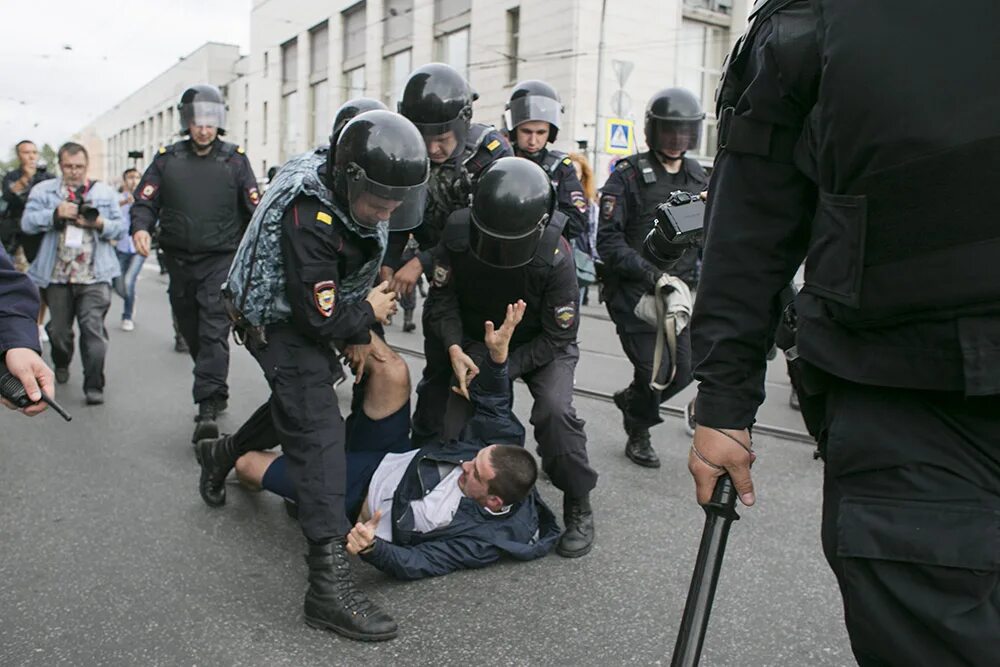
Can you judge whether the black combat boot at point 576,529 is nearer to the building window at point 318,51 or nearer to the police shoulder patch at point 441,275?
the police shoulder patch at point 441,275

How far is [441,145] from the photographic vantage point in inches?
164

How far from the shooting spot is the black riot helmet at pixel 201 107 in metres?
5.34

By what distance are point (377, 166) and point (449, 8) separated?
25487mm

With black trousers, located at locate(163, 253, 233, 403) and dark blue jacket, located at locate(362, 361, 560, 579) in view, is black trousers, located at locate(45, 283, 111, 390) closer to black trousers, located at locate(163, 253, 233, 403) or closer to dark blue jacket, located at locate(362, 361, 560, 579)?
black trousers, located at locate(163, 253, 233, 403)

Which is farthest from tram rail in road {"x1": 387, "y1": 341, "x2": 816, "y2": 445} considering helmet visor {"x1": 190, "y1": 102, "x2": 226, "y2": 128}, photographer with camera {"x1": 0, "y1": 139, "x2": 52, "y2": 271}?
photographer with camera {"x1": 0, "y1": 139, "x2": 52, "y2": 271}

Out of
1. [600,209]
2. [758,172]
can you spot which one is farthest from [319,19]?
[758,172]

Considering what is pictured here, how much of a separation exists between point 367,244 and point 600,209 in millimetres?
1952

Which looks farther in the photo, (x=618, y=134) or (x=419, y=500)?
(x=618, y=134)

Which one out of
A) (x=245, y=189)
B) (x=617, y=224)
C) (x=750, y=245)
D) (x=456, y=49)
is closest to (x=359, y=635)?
(x=750, y=245)

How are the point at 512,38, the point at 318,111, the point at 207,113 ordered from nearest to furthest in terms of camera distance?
the point at 207,113 → the point at 512,38 → the point at 318,111

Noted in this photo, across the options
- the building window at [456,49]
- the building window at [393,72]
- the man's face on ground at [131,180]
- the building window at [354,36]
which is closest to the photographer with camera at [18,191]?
the man's face on ground at [131,180]

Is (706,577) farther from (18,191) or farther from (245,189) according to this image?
(18,191)

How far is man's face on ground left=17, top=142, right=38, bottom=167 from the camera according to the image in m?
7.66

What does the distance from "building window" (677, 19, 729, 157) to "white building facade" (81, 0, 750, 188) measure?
0.12 feet
